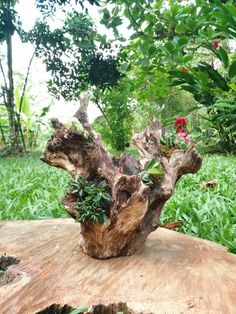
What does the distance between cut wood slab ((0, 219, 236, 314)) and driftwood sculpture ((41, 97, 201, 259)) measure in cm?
6

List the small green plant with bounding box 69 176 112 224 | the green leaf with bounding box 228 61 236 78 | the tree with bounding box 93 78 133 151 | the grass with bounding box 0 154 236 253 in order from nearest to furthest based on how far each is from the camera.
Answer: the small green plant with bounding box 69 176 112 224 < the grass with bounding box 0 154 236 253 < the green leaf with bounding box 228 61 236 78 < the tree with bounding box 93 78 133 151

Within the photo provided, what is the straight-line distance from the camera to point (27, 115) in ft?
29.8

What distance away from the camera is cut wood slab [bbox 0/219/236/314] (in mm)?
944

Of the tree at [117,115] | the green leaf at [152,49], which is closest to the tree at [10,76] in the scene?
the tree at [117,115]

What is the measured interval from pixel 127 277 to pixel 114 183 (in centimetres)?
31

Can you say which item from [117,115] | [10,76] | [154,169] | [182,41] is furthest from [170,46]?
[117,115]

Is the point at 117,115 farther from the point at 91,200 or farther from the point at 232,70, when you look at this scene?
the point at 91,200

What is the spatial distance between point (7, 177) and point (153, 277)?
2639 mm

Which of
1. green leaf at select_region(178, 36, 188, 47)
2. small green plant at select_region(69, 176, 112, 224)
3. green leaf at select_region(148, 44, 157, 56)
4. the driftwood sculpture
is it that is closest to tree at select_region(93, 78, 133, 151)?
green leaf at select_region(148, 44, 157, 56)

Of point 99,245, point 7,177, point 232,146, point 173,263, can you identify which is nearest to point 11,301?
point 99,245

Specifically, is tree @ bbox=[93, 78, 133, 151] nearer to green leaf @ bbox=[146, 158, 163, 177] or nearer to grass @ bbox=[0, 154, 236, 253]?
grass @ bbox=[0, 154, 236, 253]

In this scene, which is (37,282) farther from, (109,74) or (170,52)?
(109,74)

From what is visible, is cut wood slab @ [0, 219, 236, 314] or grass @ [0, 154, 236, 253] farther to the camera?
grass @ [0, 154, 236, 253]

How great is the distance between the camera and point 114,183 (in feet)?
4.01
